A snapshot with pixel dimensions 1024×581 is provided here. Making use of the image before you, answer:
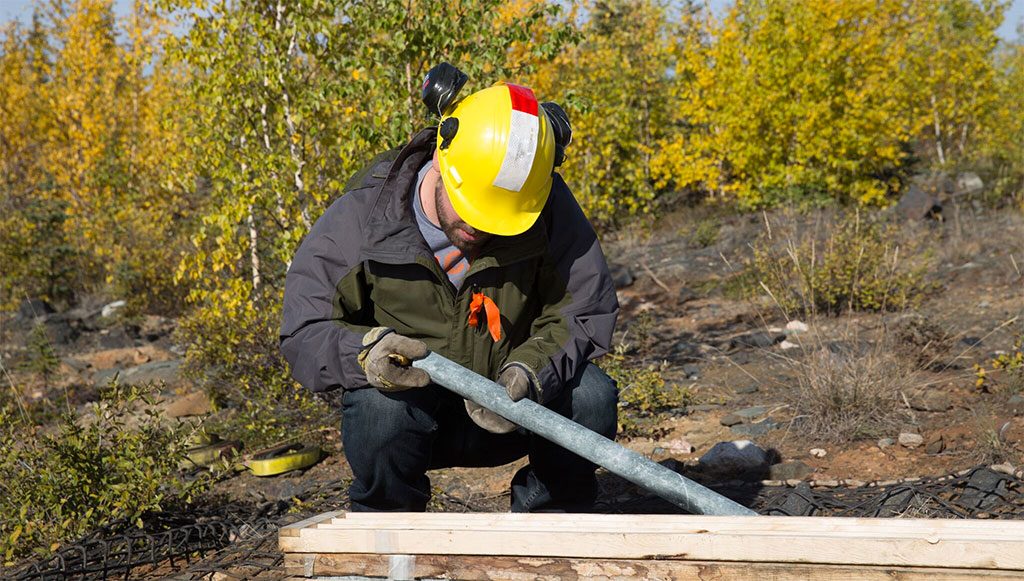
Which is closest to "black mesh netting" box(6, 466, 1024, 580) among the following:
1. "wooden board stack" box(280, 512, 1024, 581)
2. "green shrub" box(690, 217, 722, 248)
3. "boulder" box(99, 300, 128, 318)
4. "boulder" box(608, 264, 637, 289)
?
"wooden board stack" box(280, 512, 1024, 581)

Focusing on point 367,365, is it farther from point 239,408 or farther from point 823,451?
point 239,408

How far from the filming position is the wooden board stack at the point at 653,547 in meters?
1.54

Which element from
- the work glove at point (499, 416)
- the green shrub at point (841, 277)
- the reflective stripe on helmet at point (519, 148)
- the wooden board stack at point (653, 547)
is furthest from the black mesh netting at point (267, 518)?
the green shrub at point (841, 277)

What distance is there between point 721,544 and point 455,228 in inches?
43.6

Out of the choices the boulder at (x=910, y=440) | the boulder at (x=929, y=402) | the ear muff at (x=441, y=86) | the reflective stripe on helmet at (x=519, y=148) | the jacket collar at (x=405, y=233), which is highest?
the ear muff at (x=441, y=86)

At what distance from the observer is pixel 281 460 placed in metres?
4.13

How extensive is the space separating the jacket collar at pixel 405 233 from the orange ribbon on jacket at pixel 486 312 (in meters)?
0.10

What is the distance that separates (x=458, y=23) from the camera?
459 centimetres

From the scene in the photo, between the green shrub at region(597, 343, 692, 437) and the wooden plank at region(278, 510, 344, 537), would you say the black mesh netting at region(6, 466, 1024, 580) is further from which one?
the green shrub at region(597, 343, 692, 437)

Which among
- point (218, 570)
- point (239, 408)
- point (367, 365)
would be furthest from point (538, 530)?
point (239, 408)

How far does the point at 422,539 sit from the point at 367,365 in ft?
1.78

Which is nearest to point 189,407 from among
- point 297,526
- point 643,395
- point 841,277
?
point 643,395

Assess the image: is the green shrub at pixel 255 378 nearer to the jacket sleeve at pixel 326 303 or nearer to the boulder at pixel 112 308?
the jacket sleeve at pixel 326 303

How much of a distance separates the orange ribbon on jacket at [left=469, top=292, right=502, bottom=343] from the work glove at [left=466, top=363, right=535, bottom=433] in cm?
12
